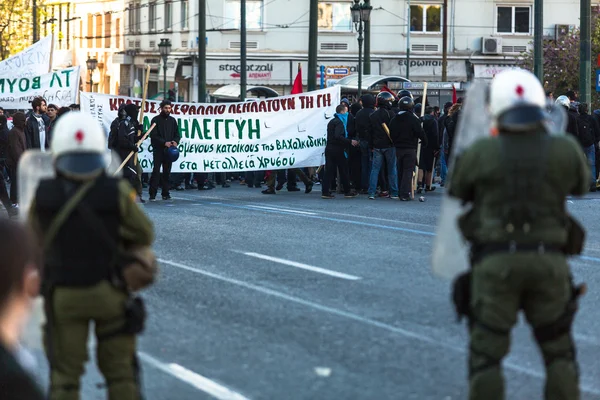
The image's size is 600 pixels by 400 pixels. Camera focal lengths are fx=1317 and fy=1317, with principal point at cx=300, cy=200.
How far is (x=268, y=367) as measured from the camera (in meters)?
7.73

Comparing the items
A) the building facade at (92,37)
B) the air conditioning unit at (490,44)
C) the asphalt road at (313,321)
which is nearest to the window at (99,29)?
the building facade at (92,37)

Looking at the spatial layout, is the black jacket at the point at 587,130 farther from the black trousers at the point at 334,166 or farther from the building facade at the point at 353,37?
the building facade at the point at 353,37

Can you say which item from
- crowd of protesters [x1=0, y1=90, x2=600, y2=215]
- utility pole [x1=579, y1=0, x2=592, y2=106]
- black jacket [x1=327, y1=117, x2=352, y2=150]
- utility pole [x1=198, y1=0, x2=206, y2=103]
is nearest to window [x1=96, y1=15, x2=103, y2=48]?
utility pole [x1=198, y1=0, x2=206, y2=103]

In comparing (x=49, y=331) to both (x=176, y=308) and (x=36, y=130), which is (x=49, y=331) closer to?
(x=176, y=308)

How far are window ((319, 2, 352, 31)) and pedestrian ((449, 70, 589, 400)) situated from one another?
186ft

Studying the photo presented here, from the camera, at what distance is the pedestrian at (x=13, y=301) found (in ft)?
9.78

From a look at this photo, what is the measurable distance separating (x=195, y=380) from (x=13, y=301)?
4415mm

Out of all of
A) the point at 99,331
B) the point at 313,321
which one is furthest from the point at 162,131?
the point at 99,331

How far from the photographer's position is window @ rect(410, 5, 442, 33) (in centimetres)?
6228

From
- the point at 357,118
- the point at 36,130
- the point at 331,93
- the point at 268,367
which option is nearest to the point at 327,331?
the point at 268,367

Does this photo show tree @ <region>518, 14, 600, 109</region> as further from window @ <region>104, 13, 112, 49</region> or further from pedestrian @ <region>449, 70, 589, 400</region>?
pedestrian @ <region>449, 70, 589, 400</region>

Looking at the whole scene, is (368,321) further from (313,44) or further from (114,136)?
(313,44)

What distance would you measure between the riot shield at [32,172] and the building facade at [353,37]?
5368 cm

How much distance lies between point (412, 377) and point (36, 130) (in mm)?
13037
